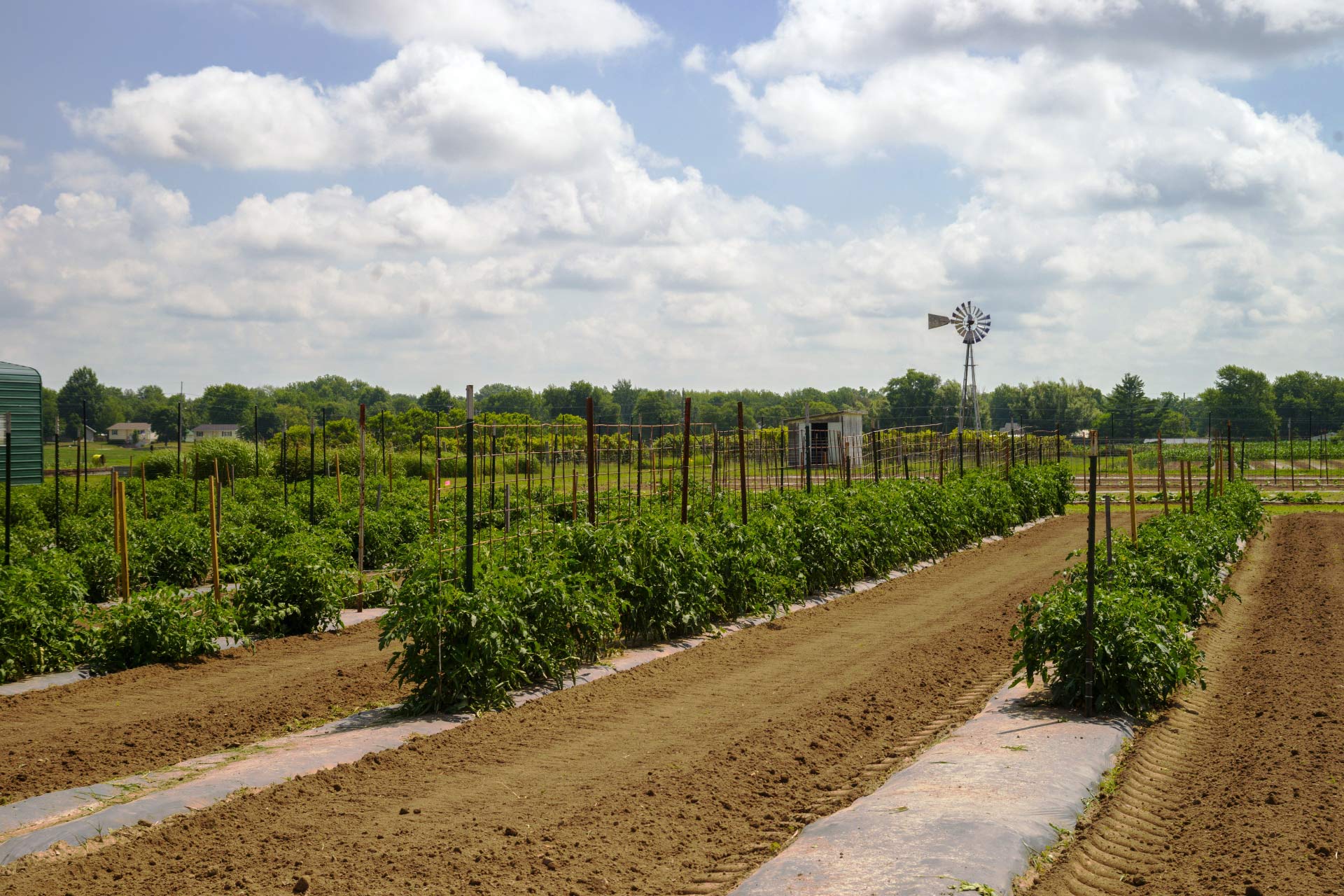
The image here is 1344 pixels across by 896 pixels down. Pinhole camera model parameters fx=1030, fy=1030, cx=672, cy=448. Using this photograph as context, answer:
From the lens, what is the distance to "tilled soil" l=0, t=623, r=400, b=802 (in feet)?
22.5

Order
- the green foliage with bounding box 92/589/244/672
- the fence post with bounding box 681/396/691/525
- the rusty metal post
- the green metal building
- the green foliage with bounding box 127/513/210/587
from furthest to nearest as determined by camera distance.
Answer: the green metal building, the green foliage with bounding box 127/513/210/587, the fence post with bounding box 681/396/691/525, the rusty metal post, the green foliage with bounding box 92/589/244/672

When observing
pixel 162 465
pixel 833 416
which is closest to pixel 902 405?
pixel 833 416

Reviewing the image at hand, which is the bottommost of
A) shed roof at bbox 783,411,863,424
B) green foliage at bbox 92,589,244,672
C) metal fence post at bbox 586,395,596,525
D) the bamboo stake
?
green foliage at bbox 92,589,244,672

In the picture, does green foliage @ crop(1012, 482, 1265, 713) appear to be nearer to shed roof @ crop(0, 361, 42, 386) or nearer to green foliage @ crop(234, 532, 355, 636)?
green foliage @ crop(234, 532, 355, 636)

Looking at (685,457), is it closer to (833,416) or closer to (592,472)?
(592,472)

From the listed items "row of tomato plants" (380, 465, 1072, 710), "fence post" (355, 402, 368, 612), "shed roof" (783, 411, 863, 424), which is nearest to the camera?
"row of tomato plants" (380, 465, 1072, 710)

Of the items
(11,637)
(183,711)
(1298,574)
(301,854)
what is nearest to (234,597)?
(11,637)

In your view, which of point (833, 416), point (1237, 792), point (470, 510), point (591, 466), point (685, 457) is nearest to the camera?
point (1237, 792)

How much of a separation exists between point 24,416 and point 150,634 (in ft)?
71.9

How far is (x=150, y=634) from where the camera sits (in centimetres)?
971

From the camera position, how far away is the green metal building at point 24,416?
85.3ft

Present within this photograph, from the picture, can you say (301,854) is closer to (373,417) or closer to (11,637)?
(11,637)

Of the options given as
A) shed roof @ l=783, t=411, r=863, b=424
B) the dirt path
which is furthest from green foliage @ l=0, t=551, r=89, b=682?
shed roof @ l=783, t=411, r=863, b=424

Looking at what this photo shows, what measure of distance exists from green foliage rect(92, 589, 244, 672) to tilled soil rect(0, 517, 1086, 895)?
3958mm
